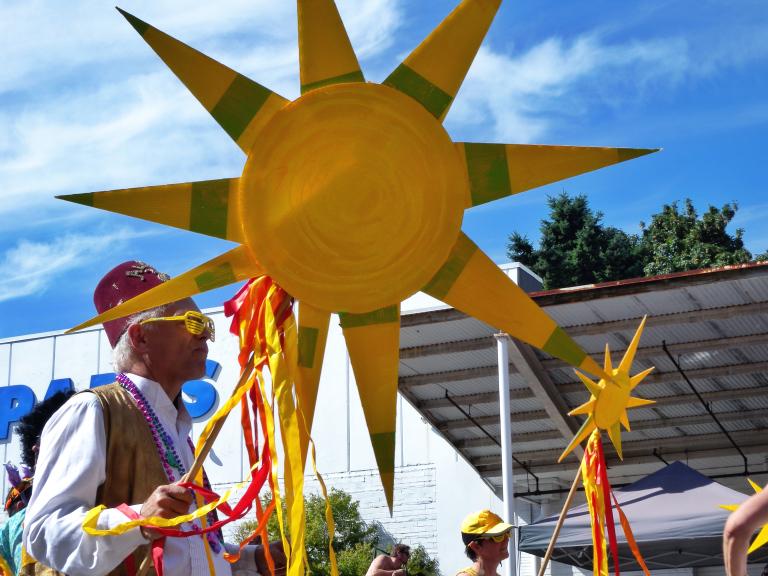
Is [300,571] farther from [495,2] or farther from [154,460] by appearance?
[495,2]

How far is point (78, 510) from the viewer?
249 cm

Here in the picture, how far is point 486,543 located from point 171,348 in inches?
123

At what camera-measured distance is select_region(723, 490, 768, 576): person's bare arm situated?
2072 mm

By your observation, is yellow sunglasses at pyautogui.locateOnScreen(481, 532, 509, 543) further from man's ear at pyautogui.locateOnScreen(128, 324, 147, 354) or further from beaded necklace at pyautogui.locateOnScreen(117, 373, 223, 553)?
man's ear at pyautogui.locateOnScreen(128, 324, 147, 354)

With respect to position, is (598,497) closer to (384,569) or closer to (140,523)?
(384,569)

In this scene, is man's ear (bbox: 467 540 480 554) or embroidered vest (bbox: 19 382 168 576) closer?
embroidered vest (bbox: 19 382 168 576)

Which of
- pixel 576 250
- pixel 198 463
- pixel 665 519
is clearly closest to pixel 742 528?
pixel 198 463

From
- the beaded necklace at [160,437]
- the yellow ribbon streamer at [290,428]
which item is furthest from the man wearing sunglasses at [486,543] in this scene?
the yellow ribbon streamer at [290,428]

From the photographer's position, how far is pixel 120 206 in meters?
2.46

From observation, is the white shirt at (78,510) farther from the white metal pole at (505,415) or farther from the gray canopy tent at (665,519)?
the white metal pole at (505,415)

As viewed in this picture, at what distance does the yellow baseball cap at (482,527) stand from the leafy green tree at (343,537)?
306 inches

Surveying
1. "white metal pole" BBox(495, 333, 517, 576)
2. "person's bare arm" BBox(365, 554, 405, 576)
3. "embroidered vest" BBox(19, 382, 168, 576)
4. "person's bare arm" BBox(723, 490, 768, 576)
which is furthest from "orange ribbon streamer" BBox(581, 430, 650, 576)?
"white metal pole" BBox(495, 333, 517, 576)

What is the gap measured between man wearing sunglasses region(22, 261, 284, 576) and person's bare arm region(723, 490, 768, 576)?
1129 mm

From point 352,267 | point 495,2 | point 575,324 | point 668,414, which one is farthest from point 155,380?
point 668,414
